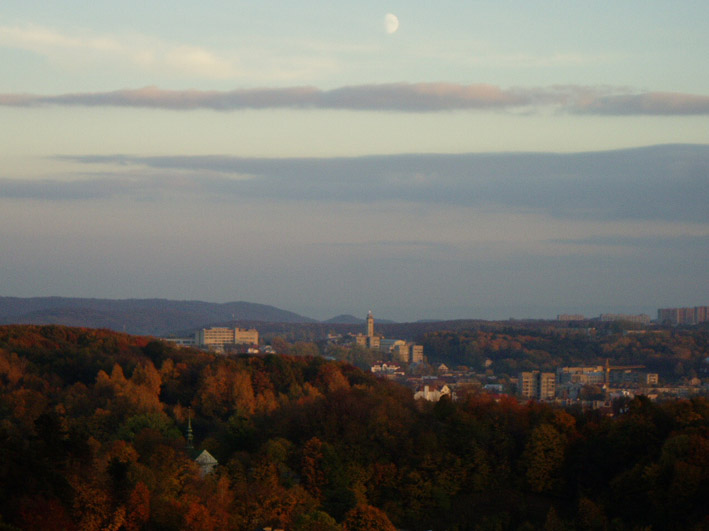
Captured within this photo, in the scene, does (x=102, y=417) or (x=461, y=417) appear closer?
(x=461, y=417)

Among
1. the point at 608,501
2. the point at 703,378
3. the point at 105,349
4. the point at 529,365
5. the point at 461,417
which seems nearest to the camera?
the point at 608,501

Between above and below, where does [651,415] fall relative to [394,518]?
above

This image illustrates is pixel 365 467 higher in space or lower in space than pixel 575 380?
higher

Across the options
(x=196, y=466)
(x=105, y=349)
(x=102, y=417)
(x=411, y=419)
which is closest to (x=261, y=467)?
(x=196, y=466)

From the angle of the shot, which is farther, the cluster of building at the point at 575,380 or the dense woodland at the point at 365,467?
the cluster of building at the point at 575,380

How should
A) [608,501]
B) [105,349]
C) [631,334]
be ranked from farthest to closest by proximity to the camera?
1. [631,334]
2. [105,349]
3. [608,501]

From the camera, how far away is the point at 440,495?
174ft

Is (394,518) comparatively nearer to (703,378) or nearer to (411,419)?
(411,419)

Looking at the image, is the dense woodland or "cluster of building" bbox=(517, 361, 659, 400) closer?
the dense woodland

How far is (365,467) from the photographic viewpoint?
5588 centimetres

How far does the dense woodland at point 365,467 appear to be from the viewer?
43.6m

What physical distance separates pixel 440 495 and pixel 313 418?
1010 cm

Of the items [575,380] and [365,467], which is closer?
[365,467]

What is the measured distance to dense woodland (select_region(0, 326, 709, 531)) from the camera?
43625mm
